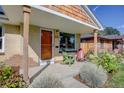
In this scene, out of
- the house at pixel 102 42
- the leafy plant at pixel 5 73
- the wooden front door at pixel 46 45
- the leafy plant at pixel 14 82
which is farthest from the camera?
the house at pixel 102 42

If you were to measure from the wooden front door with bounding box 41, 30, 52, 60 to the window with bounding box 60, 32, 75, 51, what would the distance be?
6.80 ft

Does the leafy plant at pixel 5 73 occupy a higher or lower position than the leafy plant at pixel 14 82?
higher

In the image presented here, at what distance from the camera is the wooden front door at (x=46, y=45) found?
1234 cm

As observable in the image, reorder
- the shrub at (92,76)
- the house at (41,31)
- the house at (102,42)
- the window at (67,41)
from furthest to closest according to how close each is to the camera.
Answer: the house at (102,42) < the window at (67,41) < the house at (41,31) < the shrub at (92,76)

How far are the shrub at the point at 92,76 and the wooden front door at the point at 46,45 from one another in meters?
5.18

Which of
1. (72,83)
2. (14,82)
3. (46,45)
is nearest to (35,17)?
(46,45)

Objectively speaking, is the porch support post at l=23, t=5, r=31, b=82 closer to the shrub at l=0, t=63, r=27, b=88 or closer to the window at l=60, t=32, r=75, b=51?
the shrub at l=0, t=63, r=27, b=88

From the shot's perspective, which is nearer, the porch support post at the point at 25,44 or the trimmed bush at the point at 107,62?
the porch support post at the point at 25,44

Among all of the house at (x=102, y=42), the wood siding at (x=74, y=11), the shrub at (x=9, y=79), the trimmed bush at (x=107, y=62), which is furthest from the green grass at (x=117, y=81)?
the house at (x=102, y=42)

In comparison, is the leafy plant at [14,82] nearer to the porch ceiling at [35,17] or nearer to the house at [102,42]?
the porch ceiling at [35,17]

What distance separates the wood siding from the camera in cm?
901

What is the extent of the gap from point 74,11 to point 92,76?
4.87 metres

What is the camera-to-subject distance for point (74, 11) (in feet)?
35.7
